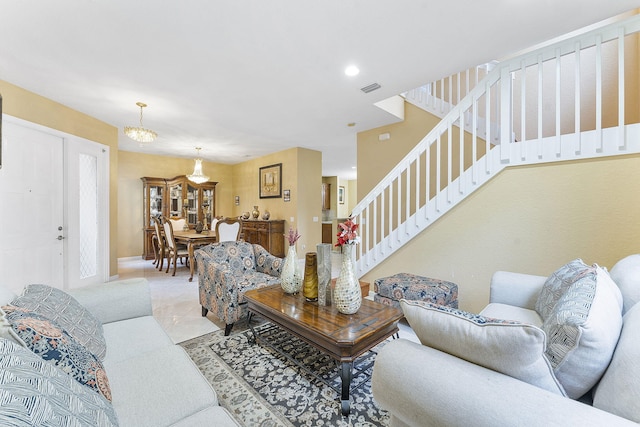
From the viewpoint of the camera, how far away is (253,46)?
7.50 ft

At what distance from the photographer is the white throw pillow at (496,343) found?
28.5 inches

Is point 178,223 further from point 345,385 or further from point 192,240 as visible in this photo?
point 345,385

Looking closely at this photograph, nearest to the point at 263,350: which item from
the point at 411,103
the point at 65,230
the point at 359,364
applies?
the point at 359,364

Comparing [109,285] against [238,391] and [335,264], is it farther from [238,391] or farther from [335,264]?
[335,264]

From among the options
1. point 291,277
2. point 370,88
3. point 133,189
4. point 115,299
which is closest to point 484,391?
point 291,277

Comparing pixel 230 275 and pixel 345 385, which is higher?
pixel 230 275

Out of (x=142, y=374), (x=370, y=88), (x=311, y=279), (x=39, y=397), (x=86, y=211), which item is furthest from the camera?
(x=86, y=211)

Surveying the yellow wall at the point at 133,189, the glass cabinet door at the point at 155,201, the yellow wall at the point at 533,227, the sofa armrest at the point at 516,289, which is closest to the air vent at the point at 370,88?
the yellow wall at the point at 533,227

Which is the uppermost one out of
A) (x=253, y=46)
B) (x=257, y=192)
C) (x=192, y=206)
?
(x=253, y=46)

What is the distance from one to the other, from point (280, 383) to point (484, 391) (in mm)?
1392

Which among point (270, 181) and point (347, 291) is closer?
point (347, 291)

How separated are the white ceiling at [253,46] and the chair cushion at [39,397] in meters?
2.19

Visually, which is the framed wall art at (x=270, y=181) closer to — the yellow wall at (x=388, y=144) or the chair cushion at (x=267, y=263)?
the yellow wall at (x=388, y=144)

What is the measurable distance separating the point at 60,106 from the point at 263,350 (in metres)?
4.21
